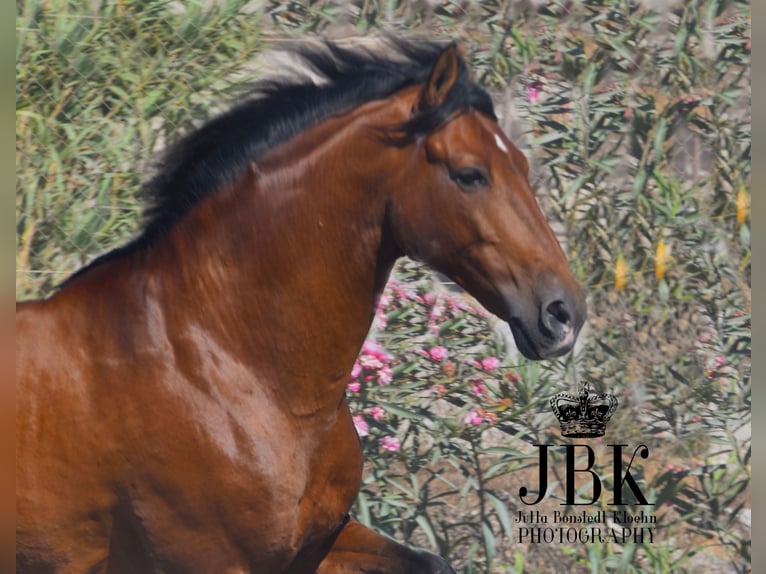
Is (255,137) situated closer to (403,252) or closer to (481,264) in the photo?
(403,252)

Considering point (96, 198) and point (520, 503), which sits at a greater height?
point (96, 198)

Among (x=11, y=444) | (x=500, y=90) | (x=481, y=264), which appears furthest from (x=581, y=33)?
(x=11, y=444)

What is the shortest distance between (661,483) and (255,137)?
1867 mm

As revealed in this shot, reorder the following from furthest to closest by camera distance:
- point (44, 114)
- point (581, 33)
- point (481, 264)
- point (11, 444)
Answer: point (581, 33) < point (44, 114) < point (481, 264) < point (11, 444)

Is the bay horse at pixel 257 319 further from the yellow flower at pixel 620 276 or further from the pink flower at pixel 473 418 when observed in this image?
the yellow flower at pixel 620 276

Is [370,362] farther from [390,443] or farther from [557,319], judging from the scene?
[557,319]

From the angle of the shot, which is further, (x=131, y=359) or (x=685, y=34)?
(x=685, y=34)

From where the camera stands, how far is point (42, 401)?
2572 millimetres

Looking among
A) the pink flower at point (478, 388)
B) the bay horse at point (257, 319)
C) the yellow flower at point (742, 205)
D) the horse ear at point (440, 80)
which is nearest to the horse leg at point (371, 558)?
the bay horse at point (257, 319)

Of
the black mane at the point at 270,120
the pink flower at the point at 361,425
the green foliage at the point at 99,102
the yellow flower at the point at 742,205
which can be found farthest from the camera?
the yellow flower at the point at 742,205

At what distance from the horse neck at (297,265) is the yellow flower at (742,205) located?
1563 millimetres

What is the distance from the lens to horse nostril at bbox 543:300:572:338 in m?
2.63

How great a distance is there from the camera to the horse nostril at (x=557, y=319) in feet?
8.63

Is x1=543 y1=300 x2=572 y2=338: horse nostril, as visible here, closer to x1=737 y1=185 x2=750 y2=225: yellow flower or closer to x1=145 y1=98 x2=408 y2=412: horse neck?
x1=145 y1=98 x2=408 y2=412: horse neck
